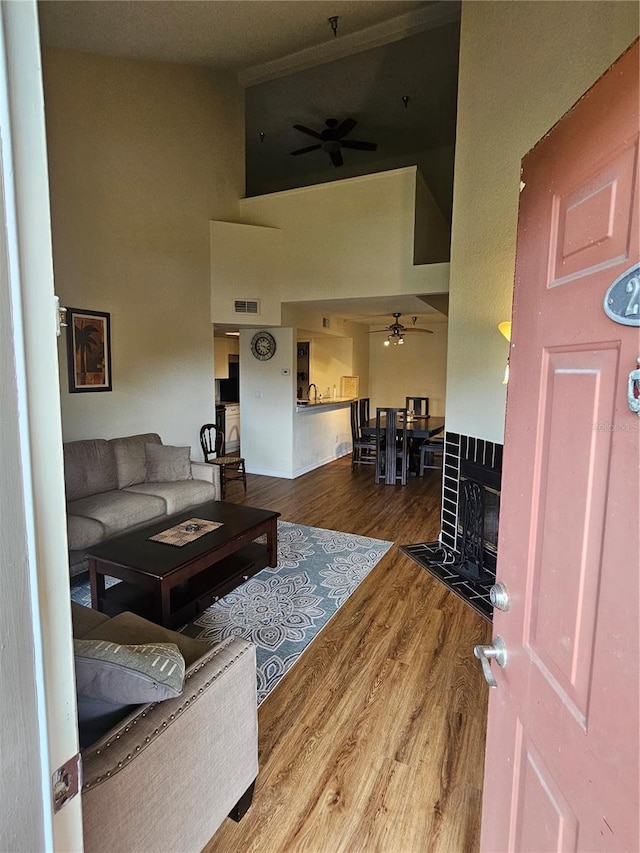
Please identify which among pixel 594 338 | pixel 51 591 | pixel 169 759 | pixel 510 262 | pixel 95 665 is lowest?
pixel 169 759

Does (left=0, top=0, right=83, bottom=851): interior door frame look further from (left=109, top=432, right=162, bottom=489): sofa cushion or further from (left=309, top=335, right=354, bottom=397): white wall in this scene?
(left=309, top=335, right=354, bottom=397): white wall

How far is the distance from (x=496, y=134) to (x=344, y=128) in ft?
9.10

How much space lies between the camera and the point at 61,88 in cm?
380

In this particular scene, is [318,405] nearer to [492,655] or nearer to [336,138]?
[336,138]

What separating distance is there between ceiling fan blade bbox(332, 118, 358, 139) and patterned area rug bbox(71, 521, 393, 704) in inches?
187

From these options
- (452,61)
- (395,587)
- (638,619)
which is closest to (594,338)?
(638,619)

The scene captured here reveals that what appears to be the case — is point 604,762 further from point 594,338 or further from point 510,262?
point 510,262

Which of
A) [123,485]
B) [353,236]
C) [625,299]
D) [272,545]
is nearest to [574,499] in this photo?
[625,299]

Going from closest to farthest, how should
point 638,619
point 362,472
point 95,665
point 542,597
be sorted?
point 638,619 < point 542,597 < point 95,665 < point 362,472

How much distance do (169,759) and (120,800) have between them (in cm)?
15

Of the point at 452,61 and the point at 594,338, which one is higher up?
the point at 452,61

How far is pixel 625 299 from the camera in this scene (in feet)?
2.00

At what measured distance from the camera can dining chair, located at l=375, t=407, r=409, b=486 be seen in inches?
238

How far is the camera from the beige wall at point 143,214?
3.96 m
